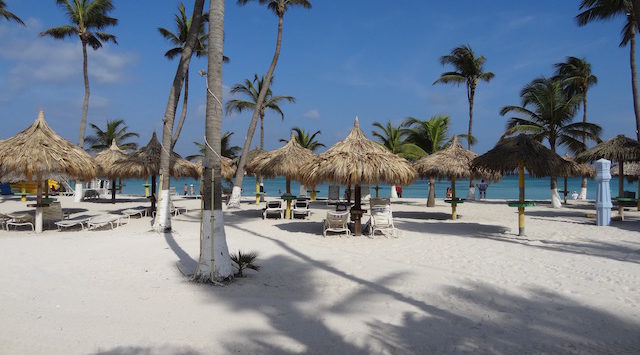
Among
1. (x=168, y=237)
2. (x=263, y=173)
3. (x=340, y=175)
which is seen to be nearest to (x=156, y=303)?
(x=168, y=237)

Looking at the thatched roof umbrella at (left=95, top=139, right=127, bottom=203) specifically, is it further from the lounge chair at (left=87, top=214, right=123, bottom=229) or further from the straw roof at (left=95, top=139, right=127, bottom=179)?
the lounge chair at (left=87, top=214, right=123, bottom=229)

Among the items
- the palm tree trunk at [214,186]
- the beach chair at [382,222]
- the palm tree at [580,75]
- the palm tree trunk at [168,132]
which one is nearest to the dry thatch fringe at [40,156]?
the palm tree trunk at [168,132]

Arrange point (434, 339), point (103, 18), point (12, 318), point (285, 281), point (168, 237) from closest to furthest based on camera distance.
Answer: point (434, 339)
point (12, 318)
point (285, 281)
point (168, 237)
point (103, 18)

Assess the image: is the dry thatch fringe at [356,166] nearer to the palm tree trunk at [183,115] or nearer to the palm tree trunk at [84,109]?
the palm tree trunk at [183,115]

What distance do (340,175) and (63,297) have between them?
6.09 m

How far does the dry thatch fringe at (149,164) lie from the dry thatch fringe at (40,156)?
3346 millimetres

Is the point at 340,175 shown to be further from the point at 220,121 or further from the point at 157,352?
the point at 157,352

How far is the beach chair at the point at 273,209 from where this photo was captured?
13289mm

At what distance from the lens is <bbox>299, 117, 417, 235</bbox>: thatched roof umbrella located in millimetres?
9539

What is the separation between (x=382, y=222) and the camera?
9.87 meters

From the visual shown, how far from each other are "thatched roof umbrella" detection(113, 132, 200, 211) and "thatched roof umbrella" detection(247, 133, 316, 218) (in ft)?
9.89

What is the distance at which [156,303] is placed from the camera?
15.3 feet

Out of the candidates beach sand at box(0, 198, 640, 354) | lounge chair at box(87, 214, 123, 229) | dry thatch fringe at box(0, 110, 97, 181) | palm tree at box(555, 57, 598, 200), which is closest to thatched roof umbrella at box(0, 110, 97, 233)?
dry thatch fringe at box(0, 110, 97, 181)

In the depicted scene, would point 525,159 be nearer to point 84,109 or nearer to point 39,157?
point 39,157
